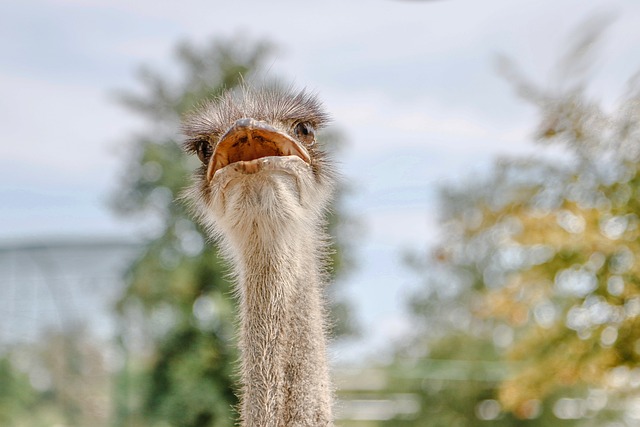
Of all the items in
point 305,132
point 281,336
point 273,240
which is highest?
point 305,132

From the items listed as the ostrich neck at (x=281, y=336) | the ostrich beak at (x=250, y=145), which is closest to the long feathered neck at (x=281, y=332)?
the ostrich neck at (x=281, y=336)

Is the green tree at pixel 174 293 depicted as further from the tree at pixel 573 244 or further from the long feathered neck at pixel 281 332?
the long feathered neck at pixel 281 332

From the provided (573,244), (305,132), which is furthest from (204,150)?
(573,244)

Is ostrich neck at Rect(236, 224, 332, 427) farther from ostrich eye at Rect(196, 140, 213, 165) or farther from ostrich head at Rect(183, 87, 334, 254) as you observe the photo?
ostrich eye at Rect(196, 140, 213, 165)

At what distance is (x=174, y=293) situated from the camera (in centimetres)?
543

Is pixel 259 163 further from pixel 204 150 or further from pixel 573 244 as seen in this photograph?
pixel 573 244

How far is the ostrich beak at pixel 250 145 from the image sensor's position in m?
1.47

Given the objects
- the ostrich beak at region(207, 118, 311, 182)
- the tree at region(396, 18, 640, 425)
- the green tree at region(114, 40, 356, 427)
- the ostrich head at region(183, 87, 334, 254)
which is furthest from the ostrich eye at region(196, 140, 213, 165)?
the green tree at region(114, 40, 356, 427)

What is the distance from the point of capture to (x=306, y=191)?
171 cm

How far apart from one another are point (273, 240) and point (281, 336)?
190 millimetres

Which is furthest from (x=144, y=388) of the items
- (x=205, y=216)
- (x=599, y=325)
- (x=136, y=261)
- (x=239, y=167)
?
(x=239, y=167)

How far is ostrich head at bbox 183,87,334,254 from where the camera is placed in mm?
1523

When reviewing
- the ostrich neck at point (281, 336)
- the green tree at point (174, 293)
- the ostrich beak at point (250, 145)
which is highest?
the green tree at point (174, 293)

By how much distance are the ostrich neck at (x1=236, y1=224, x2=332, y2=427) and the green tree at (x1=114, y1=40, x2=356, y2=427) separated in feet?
11.2
